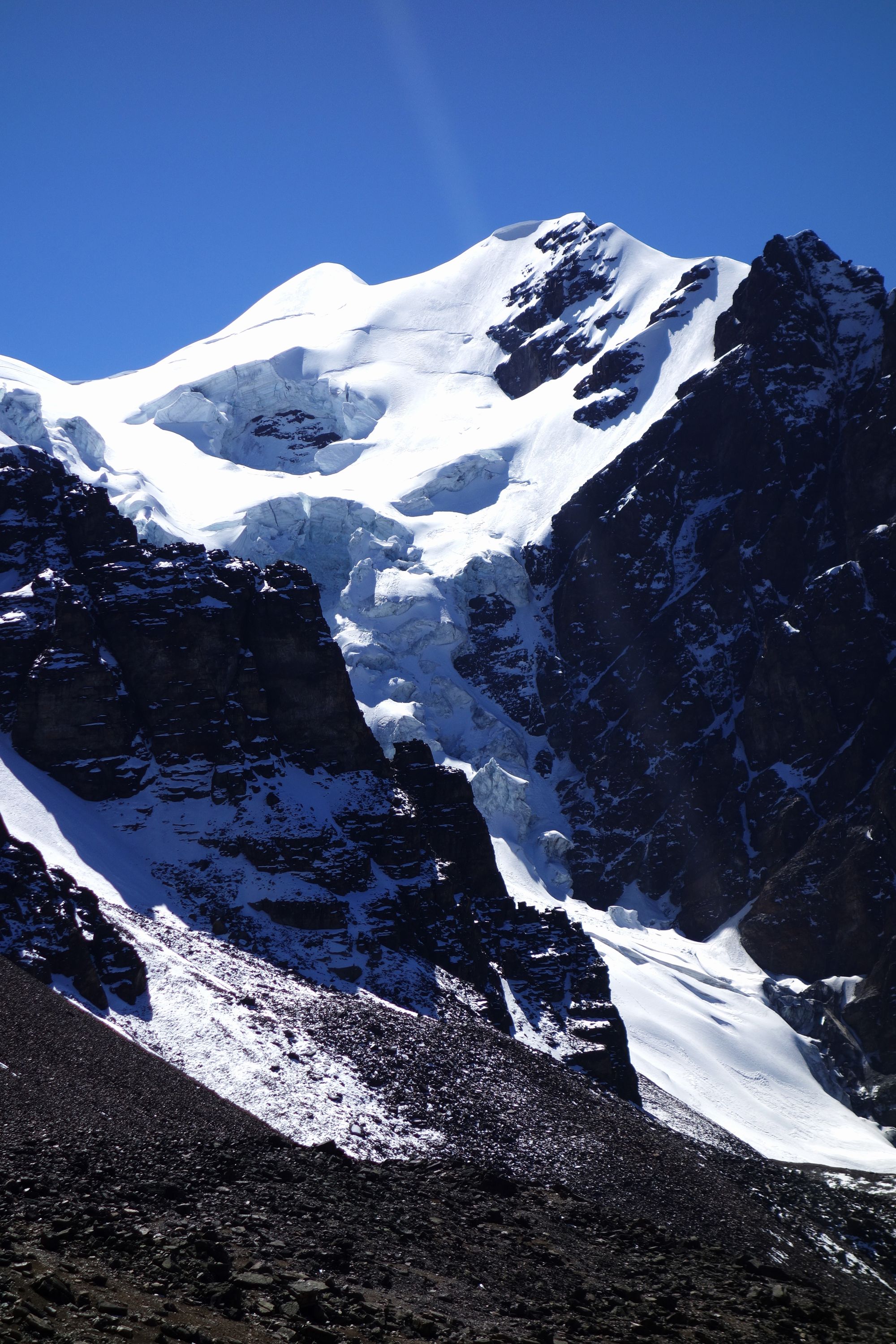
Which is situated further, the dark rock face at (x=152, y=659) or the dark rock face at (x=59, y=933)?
the dark rock face at (x=152, y=659)

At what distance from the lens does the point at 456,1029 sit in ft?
294

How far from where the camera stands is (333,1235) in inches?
1994

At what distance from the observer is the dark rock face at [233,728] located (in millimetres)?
99375

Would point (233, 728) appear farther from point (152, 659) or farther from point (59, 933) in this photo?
point (59, 933)

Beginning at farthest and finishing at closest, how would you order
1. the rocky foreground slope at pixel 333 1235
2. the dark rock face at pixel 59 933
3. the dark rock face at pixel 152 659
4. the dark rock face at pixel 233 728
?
the dark rock face at pixel 152 659 → the dark rock face at pixel 233 728 → the dark rock face at pixel 59 933 → the rocky foreground slope at pixel 333 1235

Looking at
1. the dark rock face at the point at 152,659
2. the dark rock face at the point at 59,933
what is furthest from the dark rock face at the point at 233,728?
the dark rock face at the point at 59,933

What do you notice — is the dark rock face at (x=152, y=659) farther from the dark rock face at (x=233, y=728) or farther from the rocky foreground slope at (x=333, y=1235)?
the rocky foreground slope at (x=333, y=1235)

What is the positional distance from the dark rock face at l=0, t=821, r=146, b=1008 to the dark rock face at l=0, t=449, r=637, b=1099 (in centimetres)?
1186

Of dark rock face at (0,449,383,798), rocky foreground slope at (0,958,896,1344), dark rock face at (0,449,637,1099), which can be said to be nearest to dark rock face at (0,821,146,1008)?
rocky foreground slope at (0,958,896,1344)

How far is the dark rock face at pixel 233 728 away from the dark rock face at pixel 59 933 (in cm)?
1186

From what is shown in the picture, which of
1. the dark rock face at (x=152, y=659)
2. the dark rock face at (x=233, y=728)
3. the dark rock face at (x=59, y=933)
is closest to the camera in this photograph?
the dark rock face at (x=59, y=933)

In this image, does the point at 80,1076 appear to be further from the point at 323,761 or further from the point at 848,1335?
the point at 323,761

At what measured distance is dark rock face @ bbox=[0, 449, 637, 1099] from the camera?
9938 cm

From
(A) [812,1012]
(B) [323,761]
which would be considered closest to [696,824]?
(A) [812,1012]
